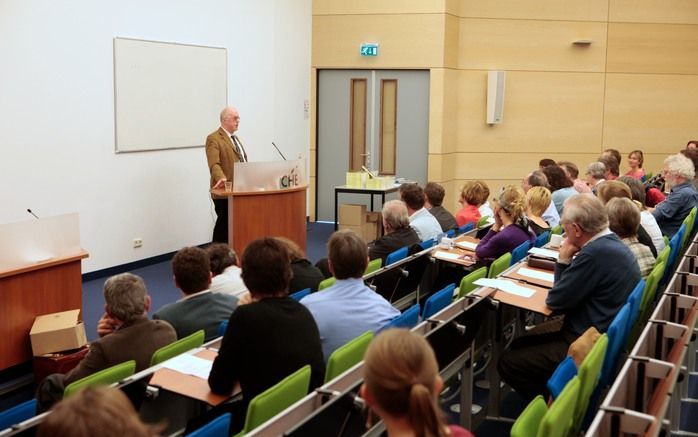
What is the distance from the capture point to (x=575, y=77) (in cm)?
1156

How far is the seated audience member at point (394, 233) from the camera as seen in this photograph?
225 inches

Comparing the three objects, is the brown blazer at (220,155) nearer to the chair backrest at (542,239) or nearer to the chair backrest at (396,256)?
the chair backrest at (396,256)

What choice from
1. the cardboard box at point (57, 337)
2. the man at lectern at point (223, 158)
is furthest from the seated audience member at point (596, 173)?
the cardboard box at point (57, 337)

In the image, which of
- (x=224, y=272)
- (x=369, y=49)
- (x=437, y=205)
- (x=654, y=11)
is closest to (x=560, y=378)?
(x=224, y=272)

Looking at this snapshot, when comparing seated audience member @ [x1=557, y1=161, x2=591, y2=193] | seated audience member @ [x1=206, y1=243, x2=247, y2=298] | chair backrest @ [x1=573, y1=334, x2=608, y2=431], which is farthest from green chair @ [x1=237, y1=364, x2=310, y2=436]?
seated audience member @ [x1=557, y1=161, x2=591, y2=193]

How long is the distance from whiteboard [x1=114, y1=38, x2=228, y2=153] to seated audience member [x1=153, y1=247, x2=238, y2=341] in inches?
170

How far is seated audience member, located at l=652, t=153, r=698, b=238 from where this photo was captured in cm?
687

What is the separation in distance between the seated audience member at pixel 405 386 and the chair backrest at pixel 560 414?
50 centimetres

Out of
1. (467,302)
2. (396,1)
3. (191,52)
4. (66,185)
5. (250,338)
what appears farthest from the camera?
(396,1)

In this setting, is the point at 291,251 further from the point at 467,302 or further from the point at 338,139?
the point at 338,139

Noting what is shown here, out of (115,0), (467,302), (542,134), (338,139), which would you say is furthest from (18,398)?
(542,134)

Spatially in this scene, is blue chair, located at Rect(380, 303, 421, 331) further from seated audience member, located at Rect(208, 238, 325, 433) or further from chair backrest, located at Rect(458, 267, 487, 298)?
chair backrest, located at Rect(458, 267, 487, 298)

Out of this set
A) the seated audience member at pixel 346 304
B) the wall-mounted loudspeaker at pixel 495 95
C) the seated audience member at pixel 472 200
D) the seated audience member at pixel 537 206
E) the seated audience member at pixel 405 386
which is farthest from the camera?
the wall-mounted loudspeaker at pixel 495 95

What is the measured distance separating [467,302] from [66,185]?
4621 millimetres
